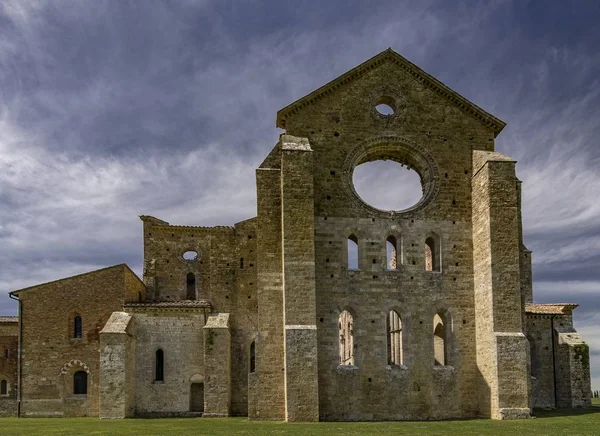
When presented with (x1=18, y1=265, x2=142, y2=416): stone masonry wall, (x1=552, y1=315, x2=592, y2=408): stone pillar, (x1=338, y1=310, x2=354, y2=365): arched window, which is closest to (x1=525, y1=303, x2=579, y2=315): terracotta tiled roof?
(x1=552, y1=315, x2=592, y2=408): stone pillar

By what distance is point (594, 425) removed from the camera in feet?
57.7

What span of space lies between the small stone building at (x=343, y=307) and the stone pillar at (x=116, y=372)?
0.19 ft

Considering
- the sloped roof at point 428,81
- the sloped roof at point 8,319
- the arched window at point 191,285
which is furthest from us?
the sloped roof at point 8,319

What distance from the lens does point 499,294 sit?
21.5 metres

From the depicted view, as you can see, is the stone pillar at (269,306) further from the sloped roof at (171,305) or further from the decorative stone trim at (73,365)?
the decorative stone trim at (73,365)

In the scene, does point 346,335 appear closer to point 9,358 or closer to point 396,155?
point 396,155

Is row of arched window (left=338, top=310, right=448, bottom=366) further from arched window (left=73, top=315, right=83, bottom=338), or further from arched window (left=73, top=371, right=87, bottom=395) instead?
arched window (left=73, top=315, right=83, bottom=338)

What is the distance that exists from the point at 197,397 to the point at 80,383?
202 inches

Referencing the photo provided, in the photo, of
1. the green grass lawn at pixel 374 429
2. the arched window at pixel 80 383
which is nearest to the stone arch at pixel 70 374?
the arched window at pixel 80 383

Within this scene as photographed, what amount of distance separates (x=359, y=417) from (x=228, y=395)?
6.49 meters

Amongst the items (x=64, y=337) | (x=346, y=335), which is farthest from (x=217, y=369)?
(x=346, y=335)

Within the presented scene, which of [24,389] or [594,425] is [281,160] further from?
[24,389]

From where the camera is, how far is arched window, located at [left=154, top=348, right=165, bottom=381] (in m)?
26.4

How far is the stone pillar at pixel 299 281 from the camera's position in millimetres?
20344
